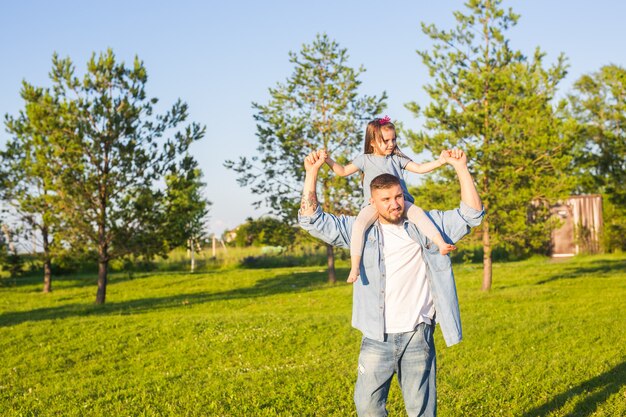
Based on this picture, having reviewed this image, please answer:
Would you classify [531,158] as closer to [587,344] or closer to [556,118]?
[556,118]

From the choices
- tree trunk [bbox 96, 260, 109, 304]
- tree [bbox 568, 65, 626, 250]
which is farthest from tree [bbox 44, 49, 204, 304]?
tree [bbox 568, 65, 626, 250]

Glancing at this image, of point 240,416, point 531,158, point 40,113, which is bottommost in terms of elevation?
point 240,416

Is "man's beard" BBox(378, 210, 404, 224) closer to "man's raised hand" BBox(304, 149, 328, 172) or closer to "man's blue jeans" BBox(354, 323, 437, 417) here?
"man's raised hand" BBox(304, 149, 328, 172)

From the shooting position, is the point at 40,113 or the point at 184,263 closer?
the point at 40,113

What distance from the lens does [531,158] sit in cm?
2088

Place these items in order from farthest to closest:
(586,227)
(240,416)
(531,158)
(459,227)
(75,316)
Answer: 1. (586,227)
2. (531,158)
3. (75,316)
4. (240,416)
5. (459,227)

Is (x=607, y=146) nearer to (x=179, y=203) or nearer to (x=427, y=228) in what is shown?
(x=179, y=203)

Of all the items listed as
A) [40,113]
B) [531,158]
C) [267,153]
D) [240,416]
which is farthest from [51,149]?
[240,416]

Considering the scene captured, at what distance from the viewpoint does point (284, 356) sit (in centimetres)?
1230

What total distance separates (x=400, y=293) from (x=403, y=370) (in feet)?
1.72

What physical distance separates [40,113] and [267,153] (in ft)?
29.4

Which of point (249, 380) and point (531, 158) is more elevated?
point (531, 158)

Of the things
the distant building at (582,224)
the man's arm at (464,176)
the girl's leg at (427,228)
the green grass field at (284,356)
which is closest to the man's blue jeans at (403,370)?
the girl's leg at (427,228)

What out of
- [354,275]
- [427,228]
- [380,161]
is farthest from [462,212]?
[380,161]
